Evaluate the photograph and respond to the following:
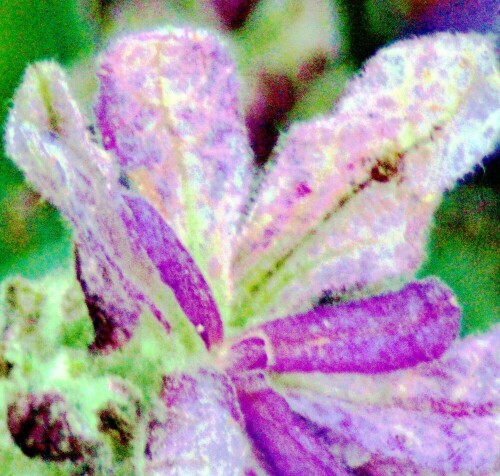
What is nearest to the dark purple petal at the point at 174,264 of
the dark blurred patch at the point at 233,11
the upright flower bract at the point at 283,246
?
the upright flower bract at the point at 283,246

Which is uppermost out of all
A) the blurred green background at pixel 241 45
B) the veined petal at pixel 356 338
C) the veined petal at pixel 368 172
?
the blurred green background at pixel 241 45

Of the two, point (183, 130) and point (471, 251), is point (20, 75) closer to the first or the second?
point (183, 130)

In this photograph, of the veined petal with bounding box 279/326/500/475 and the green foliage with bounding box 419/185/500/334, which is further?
the green foliage with bounding box 419/185/500/334

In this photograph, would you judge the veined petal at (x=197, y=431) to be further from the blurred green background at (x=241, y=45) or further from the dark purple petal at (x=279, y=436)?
the blurred green background at (x=241, y=45)

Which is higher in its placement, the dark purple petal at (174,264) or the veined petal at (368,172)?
the veined petal at (368,172)

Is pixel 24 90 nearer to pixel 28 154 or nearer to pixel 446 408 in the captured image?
pixel 28 154

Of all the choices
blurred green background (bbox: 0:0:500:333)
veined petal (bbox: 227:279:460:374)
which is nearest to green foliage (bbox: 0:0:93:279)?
blurred green background (bbox: 0:0:500:333)

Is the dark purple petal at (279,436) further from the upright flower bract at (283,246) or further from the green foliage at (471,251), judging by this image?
the green foliage at (471,251)

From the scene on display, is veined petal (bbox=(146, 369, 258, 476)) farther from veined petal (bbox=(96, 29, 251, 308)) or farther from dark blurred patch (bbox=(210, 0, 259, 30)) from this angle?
dark blurred patch (bbox=(210, 0, 259, 30))

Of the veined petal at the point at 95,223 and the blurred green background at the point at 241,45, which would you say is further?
the blurred green background at the point at 241,45
